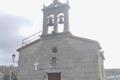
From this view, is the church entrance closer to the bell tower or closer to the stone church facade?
the stone church facade

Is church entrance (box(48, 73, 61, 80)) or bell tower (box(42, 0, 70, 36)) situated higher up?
bell tower (box(42, 0, 70, 36))

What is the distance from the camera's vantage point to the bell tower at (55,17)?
2216cm

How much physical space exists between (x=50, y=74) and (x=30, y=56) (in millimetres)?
2640

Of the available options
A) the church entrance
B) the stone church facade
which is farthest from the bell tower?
the church entrance

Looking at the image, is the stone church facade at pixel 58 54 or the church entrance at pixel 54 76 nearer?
the stone church facade at pixel 58 54

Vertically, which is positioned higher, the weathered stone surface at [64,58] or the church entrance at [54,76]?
the weathered stone surface at [64,58]

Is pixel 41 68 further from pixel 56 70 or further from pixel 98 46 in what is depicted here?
pixel 98 46

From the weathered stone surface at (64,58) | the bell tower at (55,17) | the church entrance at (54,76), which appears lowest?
the church entrance at (54,76)

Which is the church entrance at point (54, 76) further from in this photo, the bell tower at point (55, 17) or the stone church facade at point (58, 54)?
the bell tower at point (55, 17)

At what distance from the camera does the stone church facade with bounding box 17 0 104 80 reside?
2114cm

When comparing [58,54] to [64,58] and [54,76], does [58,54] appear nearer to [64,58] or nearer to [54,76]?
[64,58]

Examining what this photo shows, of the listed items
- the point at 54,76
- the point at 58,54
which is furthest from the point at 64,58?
the point at 54,76

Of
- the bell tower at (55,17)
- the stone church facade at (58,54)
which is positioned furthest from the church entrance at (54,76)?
the bell tower at (55,17)

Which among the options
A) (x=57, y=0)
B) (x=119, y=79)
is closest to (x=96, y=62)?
(x=57, y=0)
